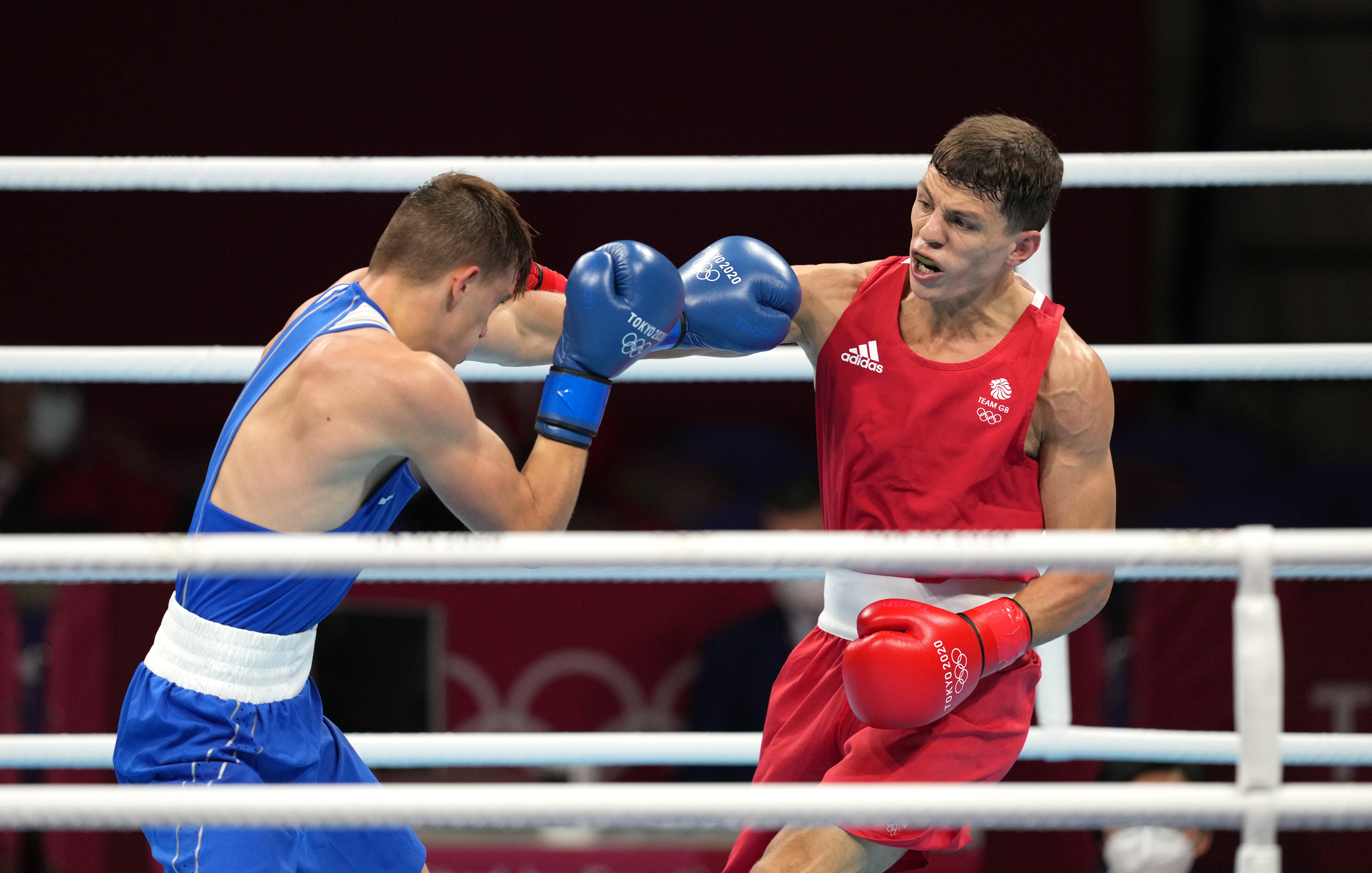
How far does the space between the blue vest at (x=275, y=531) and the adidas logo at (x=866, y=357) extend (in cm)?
66

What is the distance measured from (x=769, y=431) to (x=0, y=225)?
4.01m

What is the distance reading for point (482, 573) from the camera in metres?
1.84

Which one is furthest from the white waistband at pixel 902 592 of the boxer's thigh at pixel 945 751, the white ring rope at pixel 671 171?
the white ring rope at pixel 671 171

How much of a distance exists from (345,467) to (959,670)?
2.74 feet

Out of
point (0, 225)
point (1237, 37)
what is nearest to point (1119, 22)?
point (1237, 37)

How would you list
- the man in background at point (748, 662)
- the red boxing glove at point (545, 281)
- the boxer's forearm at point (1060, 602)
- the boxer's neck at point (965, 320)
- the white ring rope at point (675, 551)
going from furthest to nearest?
the man in background at point (748, 662) < the red boxing glove at point (545, 281) < the boxer's neck at point (965, 320) < the boxer's forearm at point (1060, 602) < the white ring rope at point (675, 551)

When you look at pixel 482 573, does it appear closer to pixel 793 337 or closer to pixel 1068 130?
pixel 793 337

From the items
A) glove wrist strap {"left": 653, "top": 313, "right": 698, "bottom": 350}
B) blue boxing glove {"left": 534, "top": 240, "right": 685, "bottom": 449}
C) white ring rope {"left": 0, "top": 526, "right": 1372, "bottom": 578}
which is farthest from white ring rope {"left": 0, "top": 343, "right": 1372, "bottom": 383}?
white ring rope {"left": 0, "top": 526, "right": 1372, "bottom": 578}

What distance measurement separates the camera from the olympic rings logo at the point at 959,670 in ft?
5.91

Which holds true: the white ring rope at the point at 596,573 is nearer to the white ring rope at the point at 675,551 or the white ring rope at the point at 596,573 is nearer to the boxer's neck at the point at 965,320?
the white ring rope at the point at 675,551

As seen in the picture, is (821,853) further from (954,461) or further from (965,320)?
(965,320)

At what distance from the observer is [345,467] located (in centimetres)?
186

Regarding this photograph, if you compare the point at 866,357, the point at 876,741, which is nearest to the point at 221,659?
the point at 876,741

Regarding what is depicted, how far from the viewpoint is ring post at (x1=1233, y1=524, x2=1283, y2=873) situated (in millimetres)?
1297
